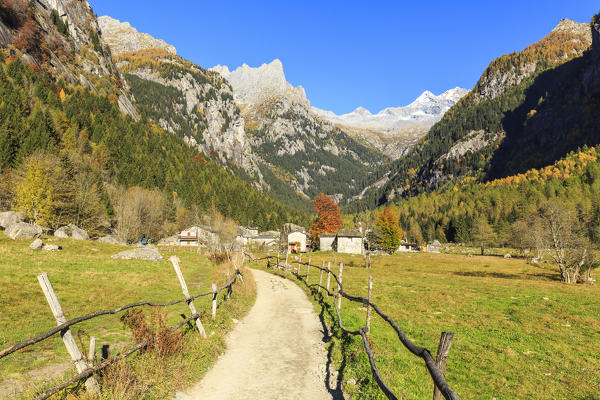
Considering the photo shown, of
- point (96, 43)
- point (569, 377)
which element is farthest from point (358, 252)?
point (96, 43)

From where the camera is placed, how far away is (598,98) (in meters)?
187

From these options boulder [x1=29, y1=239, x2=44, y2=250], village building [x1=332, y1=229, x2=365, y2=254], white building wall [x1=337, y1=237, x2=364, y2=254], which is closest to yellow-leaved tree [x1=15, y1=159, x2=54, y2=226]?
boulder [x1=29, y1=239, x2=44, y2=250]

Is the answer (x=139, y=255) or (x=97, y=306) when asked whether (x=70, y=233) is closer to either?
(x=139, y=255)

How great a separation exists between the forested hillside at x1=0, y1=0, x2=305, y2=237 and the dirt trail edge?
2216 inches

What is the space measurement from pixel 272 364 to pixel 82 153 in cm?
10029

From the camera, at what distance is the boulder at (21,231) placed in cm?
3878

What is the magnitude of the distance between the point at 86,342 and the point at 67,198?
61788mm

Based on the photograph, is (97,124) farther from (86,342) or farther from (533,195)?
(533,195)

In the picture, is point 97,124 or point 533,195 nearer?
point 97,124

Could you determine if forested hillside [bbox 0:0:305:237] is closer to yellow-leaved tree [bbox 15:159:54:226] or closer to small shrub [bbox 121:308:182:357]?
yellow-leaved tree [bbox 15:159:54:226]

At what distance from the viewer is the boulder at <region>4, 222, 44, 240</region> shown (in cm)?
3878

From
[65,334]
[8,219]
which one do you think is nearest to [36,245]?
[8,219]

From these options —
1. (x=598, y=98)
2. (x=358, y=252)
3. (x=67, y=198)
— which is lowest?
(x=358, y=252)

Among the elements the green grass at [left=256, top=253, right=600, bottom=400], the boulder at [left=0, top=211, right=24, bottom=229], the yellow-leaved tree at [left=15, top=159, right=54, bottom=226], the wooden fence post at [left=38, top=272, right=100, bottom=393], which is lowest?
the green grass at [left=256, top=253, right=600, bottom=400]
